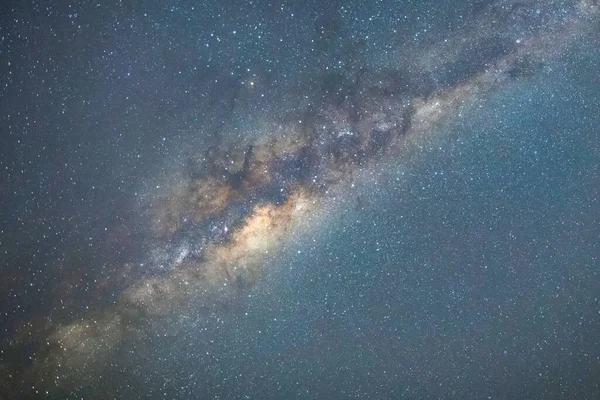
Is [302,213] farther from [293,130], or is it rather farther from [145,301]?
[145,301]

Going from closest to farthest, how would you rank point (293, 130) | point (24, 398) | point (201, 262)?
point (293, 130) < point (201, 262) < point (24, 398)

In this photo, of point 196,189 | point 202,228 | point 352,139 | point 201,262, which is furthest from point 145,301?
point 352,139

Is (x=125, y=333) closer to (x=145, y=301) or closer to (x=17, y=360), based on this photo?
(x=145, y=301)

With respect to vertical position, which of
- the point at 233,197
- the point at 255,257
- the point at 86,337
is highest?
the point at 233,197

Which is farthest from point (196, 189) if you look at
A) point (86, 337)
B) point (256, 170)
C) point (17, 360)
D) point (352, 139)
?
point (17, 360)

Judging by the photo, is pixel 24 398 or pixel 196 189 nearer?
pixel 196 189

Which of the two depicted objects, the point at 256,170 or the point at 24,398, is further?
the point at 24,398

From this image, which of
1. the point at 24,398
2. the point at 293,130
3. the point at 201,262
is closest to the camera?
the point at 293,130

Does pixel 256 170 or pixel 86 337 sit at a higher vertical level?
pixel 256 170

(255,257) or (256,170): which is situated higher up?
(256,170)
